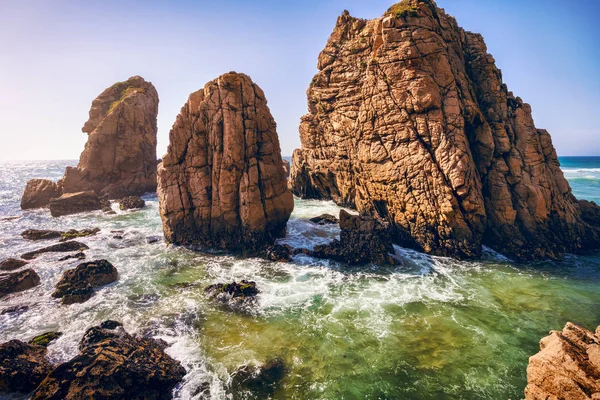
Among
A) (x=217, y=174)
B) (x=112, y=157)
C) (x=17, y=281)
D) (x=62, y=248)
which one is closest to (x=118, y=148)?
(x=112, y=157)

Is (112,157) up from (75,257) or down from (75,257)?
up

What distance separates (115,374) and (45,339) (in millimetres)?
7552

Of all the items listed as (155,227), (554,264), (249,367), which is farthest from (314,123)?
(249,367)

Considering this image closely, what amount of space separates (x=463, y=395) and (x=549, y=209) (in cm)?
2634

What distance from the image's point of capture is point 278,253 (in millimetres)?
29047

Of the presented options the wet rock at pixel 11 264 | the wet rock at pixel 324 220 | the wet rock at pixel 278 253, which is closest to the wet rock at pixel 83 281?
the wet rock at pixel 11 264

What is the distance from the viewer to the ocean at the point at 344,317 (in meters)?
13.9

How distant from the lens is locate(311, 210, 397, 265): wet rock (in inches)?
1099

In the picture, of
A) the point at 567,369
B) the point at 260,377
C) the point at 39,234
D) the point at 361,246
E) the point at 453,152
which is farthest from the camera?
the point at 39,234

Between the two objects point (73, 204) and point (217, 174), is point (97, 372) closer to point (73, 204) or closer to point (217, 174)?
point (217, 174)

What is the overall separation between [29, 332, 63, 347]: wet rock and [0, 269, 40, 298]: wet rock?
8.97m

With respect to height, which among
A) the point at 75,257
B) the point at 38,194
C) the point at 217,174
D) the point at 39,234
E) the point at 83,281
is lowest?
the point at 75,257

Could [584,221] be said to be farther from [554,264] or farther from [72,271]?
[72,271]

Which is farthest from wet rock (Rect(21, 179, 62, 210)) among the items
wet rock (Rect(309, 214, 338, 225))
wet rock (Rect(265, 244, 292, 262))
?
wet rock (Rect(309, 214, 338, 225))
